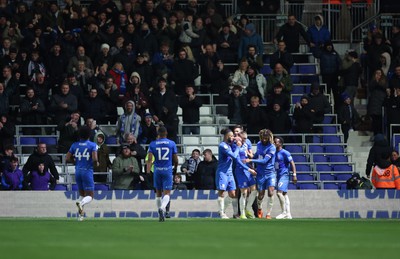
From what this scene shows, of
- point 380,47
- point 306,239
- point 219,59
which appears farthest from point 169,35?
point 306,239

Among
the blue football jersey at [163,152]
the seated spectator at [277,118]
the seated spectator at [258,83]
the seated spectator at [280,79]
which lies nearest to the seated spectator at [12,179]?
the blue football jersey at [163,152]

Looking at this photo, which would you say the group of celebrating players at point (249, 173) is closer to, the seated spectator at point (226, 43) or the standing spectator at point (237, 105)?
the standing spectator at point (237, 105)

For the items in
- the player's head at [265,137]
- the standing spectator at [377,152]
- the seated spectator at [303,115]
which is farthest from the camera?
the seated spectator at [303,115]

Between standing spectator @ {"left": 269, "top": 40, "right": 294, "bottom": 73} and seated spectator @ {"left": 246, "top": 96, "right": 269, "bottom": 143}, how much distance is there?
2.52 meters

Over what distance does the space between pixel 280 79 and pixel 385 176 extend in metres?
5.35

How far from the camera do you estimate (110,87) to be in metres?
34.7

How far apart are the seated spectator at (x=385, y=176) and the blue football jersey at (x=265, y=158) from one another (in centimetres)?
422

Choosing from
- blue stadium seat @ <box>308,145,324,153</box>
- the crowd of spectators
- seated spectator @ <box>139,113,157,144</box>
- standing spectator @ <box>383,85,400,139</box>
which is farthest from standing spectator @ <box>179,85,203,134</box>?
standing spectator @ <box>383,85,400,139</box>

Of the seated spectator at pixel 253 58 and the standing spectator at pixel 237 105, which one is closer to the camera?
the standing spectator at pixel 237 105

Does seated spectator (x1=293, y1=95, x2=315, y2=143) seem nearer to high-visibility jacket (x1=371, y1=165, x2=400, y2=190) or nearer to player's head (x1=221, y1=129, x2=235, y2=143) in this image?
high-visibility jacket (x1=371, y1=165, x2=400, y2=190)

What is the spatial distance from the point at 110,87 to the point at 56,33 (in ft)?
9.66

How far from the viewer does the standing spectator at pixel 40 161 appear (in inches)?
1250

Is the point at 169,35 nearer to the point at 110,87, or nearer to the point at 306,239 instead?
the point at 110,87

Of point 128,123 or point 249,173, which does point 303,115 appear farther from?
point 249,173
